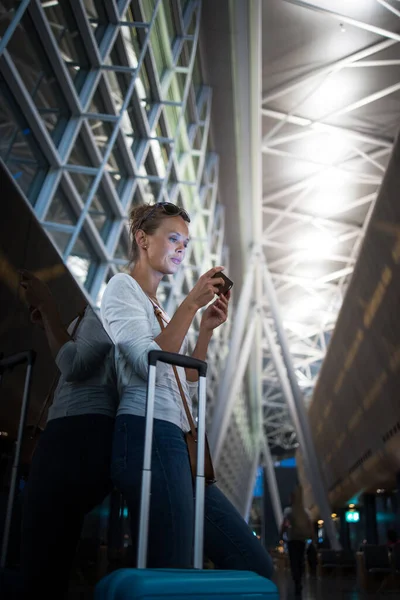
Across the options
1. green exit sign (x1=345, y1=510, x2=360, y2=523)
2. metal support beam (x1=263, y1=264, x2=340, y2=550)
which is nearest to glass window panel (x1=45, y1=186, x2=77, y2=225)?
metal support beam (x1=263, y1=264, x2=340, y2=550)

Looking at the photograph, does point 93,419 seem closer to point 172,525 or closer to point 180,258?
point 172,525

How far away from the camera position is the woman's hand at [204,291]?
2592mm

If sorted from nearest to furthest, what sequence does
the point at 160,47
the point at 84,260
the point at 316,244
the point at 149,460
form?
1. the point at 149,460
2. the point at 84,260
3. the point at 160,47
4. the point at 316,244

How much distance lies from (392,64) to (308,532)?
671 inches

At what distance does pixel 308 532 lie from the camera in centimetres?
1480

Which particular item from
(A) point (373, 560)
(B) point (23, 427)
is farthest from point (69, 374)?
(A) point (373, 560)

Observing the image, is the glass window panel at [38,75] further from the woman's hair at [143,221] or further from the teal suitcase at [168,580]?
the teal suitcase at [168,580]

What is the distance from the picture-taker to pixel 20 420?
2.69 metres

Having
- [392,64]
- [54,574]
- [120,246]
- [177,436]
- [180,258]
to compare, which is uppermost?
[392,64]

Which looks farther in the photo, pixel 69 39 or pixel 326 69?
pixel 326 69

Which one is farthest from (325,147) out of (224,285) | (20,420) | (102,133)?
(20,420)

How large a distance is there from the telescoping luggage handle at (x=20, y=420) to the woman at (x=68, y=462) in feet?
0.53

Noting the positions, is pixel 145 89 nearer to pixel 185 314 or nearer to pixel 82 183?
pixel 82 183

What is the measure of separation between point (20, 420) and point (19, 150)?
29.1 feet
